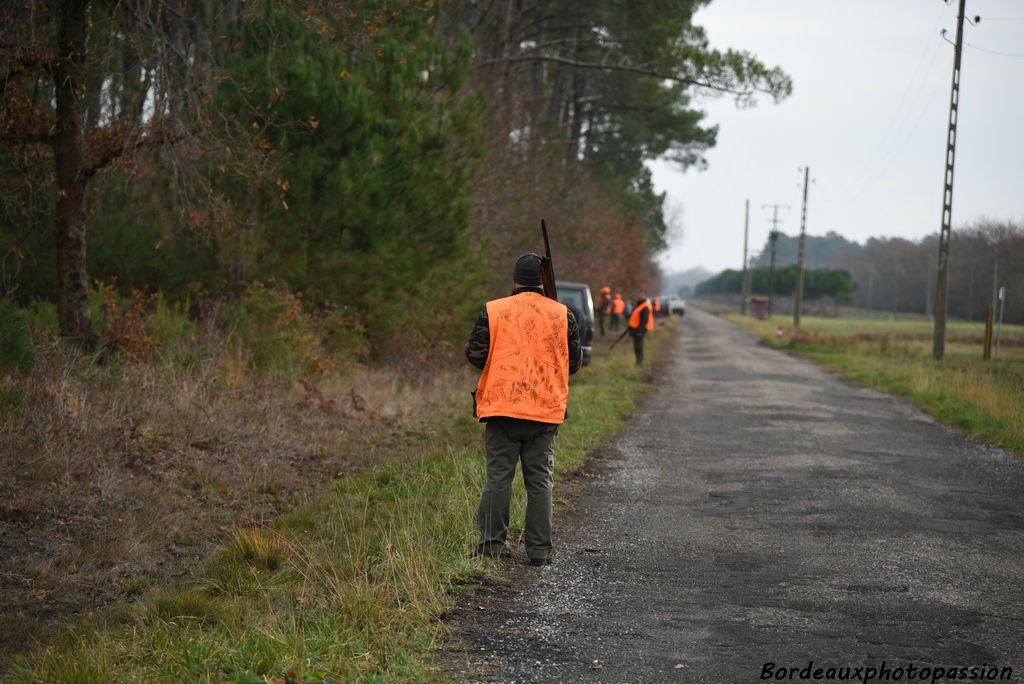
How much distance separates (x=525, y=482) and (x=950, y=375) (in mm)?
18626

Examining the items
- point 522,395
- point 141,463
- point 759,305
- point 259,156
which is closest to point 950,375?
point 259,156

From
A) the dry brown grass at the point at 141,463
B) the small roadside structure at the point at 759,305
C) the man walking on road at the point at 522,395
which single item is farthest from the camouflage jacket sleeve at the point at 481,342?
the small roadside structure at the point at 759,305

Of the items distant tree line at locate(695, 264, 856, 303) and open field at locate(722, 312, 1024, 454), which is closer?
open field at locate(722, 312, 1024, 454)

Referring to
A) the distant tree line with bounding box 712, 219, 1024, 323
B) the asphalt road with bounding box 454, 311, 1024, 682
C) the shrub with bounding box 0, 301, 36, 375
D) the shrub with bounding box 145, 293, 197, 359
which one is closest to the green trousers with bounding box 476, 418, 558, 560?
the asphalt road with bounding box 454, 311, 1024, 682

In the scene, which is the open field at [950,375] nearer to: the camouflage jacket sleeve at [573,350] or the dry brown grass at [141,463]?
the dry brown grass at [141,463]

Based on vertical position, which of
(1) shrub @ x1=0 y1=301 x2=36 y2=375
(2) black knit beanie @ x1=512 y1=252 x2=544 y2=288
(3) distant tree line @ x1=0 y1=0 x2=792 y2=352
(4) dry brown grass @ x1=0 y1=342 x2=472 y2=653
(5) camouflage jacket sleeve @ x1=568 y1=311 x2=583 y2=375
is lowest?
(4) dry brown grass @ x1=0 y1=342 x2=472 y2=653

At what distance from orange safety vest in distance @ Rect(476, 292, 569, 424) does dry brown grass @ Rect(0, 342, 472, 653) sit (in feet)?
10.5

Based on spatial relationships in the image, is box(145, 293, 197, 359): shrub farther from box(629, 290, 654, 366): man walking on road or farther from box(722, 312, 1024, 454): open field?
box(629, 290, 654, 366): man walking on road

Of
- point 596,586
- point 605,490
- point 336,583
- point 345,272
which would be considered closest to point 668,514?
point 605,490

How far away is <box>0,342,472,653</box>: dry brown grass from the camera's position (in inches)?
331

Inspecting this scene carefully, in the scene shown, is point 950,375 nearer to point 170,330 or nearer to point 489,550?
point 170,330

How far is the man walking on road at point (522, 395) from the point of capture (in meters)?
6.88

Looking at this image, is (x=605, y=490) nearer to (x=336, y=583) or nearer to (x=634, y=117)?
(x=336, y=583)

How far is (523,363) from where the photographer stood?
6.90 meters
